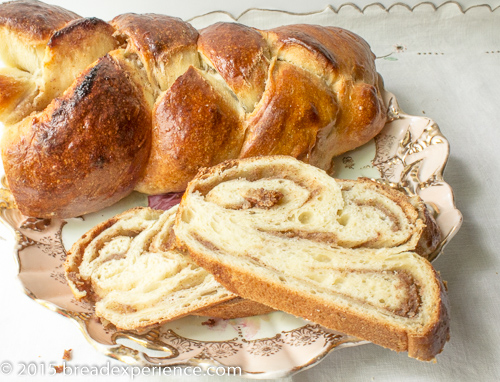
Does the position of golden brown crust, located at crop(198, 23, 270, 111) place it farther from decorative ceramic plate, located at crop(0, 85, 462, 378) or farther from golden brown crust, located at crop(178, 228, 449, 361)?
golden brown crust, located at crop(178, 228, 449, 361)

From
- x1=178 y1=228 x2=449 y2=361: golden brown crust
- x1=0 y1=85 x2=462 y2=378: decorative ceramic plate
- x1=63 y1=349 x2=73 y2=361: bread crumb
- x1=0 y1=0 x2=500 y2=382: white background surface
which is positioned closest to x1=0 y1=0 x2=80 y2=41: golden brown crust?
x1=0 y1=85 x2=462 y2=378: decorative ceramic plate

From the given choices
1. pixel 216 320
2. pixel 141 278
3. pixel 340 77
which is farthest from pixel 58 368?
pixel 340 77

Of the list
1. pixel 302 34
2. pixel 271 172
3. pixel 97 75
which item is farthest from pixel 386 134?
pixel 97 75

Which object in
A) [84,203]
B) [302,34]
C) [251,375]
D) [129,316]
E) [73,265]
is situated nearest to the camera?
[251,375]

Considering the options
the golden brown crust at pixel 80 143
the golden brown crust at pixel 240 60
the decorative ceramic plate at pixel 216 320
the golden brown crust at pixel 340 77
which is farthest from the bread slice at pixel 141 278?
the golden brown crust at pixel 340 77

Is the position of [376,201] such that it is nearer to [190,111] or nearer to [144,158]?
[190,111]

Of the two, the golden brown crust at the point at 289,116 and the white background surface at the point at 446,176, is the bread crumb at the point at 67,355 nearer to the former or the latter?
the white background surface at the point at 446,176
